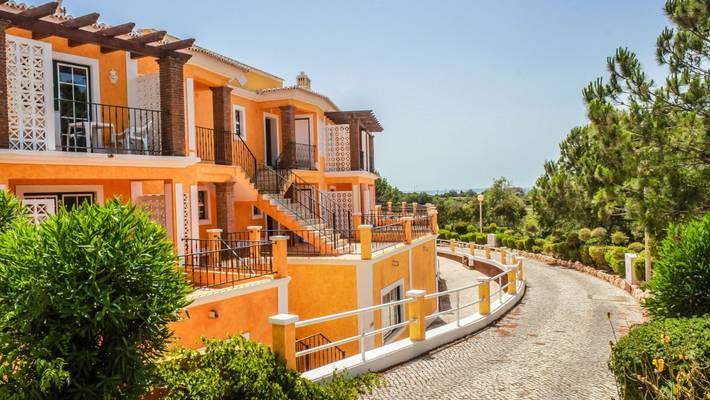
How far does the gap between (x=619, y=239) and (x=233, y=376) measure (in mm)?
26149

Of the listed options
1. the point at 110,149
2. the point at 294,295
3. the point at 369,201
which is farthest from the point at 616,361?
the point at 369,201

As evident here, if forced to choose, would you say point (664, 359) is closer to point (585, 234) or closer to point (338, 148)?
point (338, 148)

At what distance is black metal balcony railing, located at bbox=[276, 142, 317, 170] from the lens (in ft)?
66.5

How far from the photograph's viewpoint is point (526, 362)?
993 centimetres

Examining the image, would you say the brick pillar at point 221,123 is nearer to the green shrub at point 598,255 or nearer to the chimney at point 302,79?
the chimney at point 302,79

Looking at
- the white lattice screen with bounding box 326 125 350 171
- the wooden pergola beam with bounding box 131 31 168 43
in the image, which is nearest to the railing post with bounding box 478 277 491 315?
the wooden pergola beam with bounding box 131 31 168 43

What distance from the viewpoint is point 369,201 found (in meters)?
26.9

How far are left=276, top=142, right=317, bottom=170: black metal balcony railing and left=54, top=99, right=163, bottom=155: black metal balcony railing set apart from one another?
7.58 meters

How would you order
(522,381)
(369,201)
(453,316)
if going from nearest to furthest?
1. (522,381)
2. (453,316)
3. (369,201)

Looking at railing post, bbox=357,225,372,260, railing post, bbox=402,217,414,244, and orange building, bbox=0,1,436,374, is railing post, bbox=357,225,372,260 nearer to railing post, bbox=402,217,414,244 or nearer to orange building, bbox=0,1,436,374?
orange building, bbox=0,1,436,374

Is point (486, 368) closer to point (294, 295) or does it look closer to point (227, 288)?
point (227, 288)

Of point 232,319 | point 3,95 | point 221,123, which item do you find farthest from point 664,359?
point 221,123

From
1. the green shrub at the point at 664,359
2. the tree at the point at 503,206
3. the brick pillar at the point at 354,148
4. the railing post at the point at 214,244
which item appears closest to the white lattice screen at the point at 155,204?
the railing post at the point at 214,244

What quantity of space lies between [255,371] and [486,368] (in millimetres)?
4962
